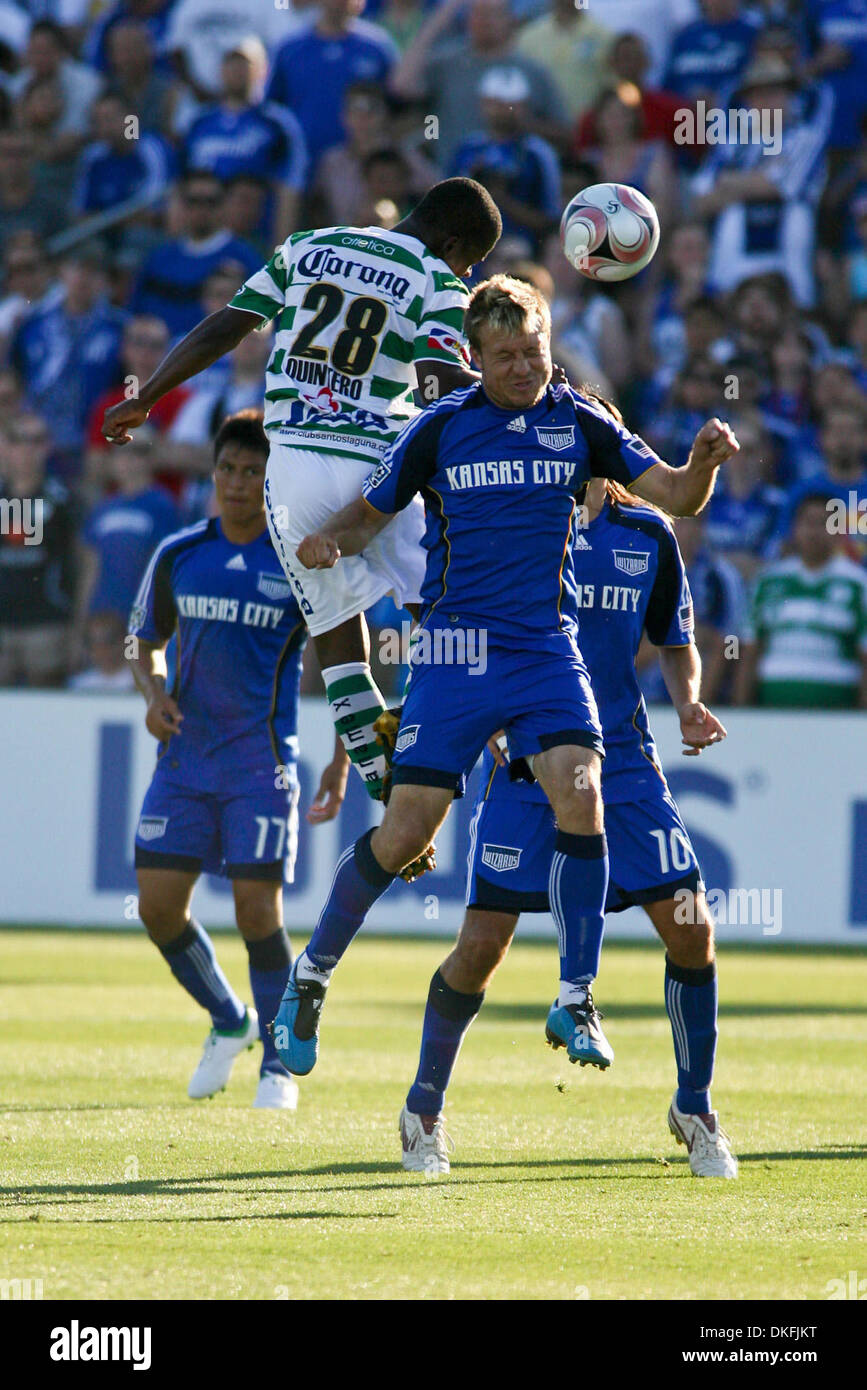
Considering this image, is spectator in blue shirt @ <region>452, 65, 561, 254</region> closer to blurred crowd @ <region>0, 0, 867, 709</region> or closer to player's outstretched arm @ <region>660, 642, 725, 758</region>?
blurred crowd @ <region>0, 0, 867, 709</region>

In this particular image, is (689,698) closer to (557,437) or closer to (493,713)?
(493,713)

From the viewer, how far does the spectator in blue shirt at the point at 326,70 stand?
53.9 feet

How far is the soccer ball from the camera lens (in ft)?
20.7

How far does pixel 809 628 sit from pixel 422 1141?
7731 millimetres

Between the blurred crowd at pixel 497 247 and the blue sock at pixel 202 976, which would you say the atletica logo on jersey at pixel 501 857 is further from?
the blurred crowd at pixel 497 247

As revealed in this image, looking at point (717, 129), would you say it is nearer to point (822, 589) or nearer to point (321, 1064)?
point (822, 589)

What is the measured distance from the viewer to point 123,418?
606cm

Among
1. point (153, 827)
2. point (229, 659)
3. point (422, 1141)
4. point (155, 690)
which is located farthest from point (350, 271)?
point (422, 1141)

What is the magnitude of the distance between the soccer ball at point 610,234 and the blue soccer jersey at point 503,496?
0.69 metres

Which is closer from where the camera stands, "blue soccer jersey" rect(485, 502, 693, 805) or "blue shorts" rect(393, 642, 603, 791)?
"blue shorts" rect(393, 642, 603, 791)

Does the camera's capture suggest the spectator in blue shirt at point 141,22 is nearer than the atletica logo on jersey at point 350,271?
No

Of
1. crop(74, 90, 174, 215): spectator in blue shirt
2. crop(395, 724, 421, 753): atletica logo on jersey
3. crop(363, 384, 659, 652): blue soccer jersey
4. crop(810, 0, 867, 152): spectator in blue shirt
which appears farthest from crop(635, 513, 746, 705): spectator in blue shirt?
crop(395, 724, 421, 753): atletica logo on jersey

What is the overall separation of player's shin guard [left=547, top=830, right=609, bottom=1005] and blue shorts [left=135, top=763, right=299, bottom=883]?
211 cm

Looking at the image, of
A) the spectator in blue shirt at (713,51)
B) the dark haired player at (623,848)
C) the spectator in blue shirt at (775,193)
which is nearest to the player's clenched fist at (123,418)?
the dark haired player at (623,848)
